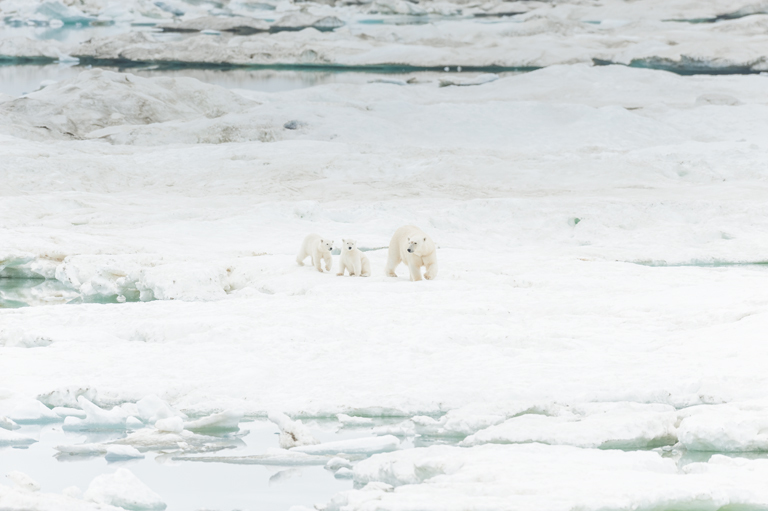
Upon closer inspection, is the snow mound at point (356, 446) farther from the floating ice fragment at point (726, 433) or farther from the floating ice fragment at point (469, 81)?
the floating ice fragment at point (469, 81)

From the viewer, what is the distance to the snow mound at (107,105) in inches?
766

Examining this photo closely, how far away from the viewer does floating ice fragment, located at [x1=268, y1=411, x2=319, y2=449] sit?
4.62 meters

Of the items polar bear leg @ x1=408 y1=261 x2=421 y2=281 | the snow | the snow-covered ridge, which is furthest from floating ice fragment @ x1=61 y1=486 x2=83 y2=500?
the snow-covered ridge

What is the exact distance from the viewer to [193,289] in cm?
845

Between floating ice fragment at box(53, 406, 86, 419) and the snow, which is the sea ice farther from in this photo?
floating ice fragment at box(53, 406, 86, 419)

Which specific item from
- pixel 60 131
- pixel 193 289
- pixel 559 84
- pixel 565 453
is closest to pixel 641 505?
pixel 565 453

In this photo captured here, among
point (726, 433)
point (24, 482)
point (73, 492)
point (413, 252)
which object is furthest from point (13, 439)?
point (413, 252)

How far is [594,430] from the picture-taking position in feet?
14.8

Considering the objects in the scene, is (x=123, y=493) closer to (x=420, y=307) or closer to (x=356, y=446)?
(x=356, y=446)

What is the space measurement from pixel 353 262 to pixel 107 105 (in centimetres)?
1388

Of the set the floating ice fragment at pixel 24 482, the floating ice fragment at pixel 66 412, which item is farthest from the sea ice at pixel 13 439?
the floating ice fragment at pixel 24 482

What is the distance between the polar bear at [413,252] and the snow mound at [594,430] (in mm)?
3260

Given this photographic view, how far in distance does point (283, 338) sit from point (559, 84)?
820 inches

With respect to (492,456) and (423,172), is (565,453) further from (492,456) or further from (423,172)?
(423,172)
